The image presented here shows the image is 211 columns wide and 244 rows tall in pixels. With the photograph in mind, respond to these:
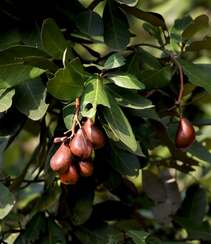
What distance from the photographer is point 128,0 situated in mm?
1301

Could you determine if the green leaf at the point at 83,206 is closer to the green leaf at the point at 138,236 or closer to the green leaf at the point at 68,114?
the green leaf at the point at 138,236

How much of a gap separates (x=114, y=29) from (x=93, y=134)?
0.98ft

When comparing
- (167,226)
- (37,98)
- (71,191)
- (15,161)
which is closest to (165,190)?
(167,226)

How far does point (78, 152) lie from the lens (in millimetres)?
1130

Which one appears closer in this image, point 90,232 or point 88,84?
point 88,84

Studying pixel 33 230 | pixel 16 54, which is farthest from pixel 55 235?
pixel 16 54

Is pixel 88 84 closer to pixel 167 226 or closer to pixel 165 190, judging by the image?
pixel 165 190

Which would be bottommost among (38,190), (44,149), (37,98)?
(38,190)

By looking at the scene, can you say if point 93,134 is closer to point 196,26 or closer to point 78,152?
point 78,152

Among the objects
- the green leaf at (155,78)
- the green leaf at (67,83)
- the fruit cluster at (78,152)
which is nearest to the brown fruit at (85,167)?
the fruit cluster at (78,152)

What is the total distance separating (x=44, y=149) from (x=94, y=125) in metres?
0.32

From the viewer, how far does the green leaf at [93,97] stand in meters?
1.15

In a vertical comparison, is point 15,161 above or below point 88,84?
below

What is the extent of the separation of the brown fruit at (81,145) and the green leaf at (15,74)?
0.49ft
